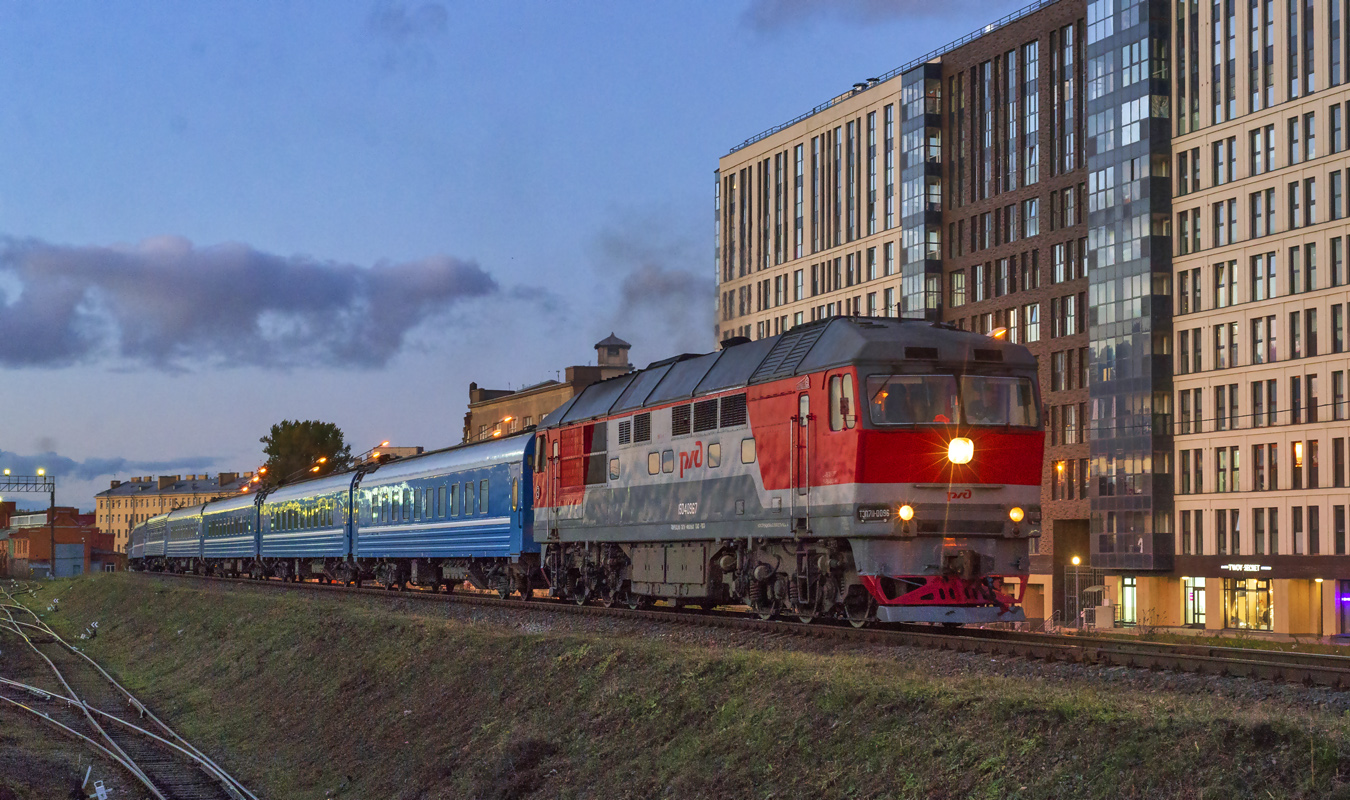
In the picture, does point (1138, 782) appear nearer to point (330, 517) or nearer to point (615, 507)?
point (615, 507)

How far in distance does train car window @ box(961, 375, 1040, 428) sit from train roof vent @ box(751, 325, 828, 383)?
277cm

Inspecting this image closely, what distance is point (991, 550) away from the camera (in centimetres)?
2262

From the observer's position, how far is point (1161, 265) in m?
87.2

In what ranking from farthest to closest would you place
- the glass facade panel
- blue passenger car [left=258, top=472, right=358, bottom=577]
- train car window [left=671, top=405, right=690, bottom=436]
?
the glass facade panel → blue passenger car [left=258, top=472, right=358, bottom=577] → train car window [left=671, top=405, right=690, bottom=436]

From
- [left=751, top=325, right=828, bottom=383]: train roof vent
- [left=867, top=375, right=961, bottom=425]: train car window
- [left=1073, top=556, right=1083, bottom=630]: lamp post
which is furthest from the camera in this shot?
[left=1073, top=556, right=1083, bottom=630]: lamp post

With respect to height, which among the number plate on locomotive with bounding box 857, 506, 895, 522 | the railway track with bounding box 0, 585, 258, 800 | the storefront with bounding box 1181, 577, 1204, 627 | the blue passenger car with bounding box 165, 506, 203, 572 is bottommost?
the storefront with bounding box 1181, 577, 1204, 627

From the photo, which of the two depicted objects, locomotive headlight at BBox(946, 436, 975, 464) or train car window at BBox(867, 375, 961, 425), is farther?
locomotive headlight at BBox(946, 436, 975, 464)

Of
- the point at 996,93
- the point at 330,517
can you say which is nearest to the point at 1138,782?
the point at 330,517

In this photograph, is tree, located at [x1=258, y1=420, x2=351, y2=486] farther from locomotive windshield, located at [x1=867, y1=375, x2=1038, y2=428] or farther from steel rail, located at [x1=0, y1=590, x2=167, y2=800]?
locomotive windshield, located at [x1=867, y1=375, x2=1038, y2=428]

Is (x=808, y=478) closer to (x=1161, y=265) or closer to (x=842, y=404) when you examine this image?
(x=842, y=404)

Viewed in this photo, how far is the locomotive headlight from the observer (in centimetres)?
2280

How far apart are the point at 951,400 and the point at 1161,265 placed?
69.1 metres

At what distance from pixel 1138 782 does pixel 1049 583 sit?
3283 inches

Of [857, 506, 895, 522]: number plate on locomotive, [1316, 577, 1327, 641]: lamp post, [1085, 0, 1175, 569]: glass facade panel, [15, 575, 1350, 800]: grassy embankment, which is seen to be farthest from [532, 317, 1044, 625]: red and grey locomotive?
[1085, 0, 1175, 569]: glass facade panel
